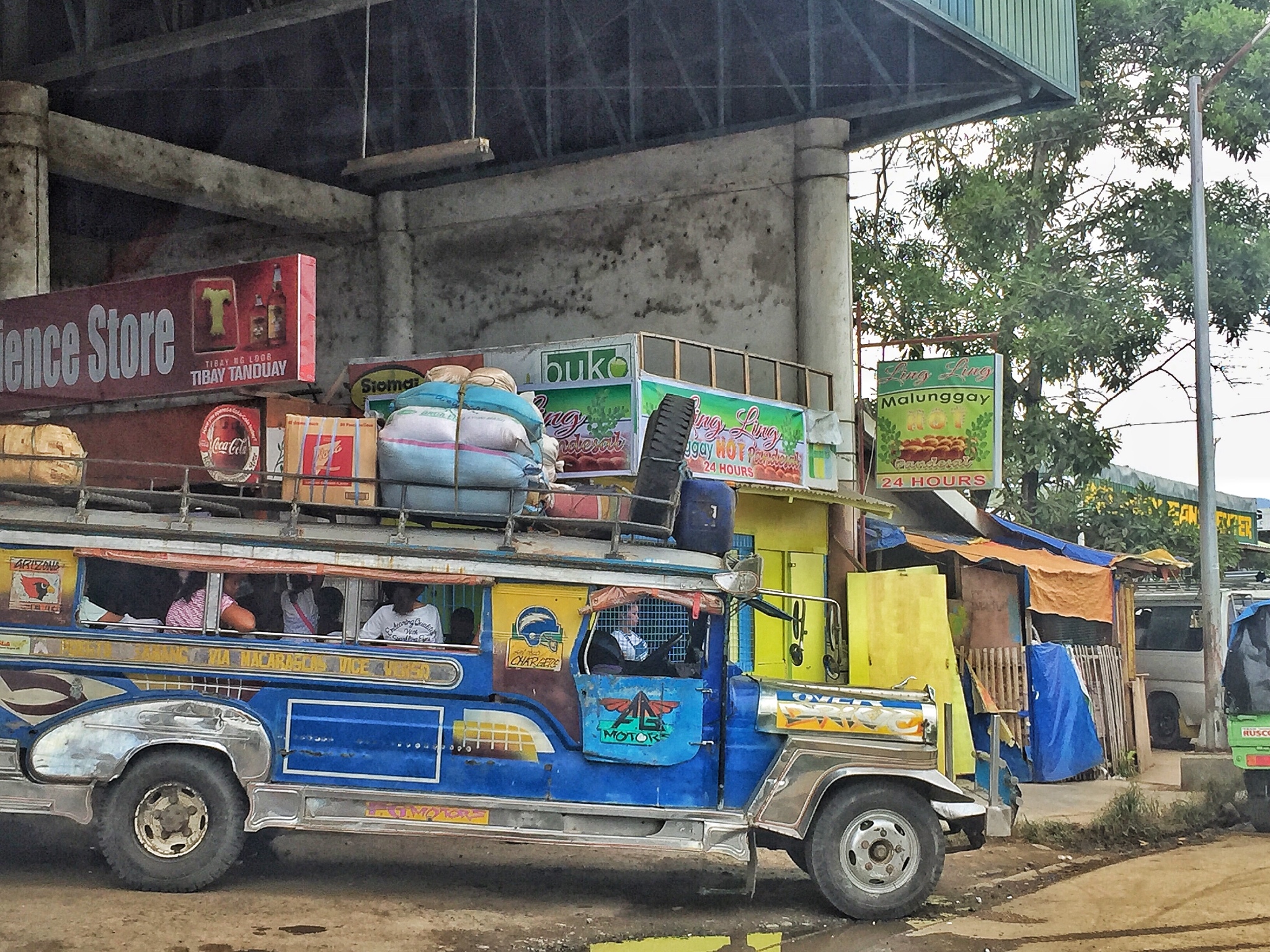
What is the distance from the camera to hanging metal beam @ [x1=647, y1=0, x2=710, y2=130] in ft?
55.7

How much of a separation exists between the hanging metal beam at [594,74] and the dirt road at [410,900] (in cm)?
1047

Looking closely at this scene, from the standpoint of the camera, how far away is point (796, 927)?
8.25m

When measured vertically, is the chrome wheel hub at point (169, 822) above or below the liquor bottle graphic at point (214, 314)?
below

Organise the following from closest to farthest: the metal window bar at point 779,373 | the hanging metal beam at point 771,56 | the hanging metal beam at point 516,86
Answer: the metal window bar at point 779,373 < the hanging metal beam at point 771,56 < the hanging metal beam at point 516,86

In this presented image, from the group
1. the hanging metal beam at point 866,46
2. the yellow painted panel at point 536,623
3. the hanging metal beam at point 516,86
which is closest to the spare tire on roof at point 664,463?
the yellow painted panel at point 536,623

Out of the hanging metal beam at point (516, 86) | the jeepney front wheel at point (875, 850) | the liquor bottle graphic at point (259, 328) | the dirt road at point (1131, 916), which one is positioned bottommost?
the dirt road at point (1131, 916)

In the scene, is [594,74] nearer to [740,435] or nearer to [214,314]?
[740,435]

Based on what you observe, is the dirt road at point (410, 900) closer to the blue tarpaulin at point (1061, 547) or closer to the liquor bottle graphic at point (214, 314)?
the liquor bottle graphic at point (214, 314)

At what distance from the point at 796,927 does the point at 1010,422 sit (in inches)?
616

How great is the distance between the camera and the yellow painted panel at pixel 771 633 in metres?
16.1

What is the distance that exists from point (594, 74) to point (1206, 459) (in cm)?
914

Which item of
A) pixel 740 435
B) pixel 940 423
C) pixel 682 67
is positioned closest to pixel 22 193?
pixel 682 67

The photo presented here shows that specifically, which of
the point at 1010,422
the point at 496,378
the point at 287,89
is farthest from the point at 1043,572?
the point at 287,89

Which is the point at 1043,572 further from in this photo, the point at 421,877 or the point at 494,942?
the point at 494,942
